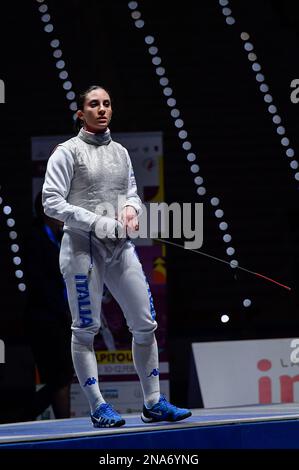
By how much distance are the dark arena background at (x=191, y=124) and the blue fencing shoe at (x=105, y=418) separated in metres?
2.13

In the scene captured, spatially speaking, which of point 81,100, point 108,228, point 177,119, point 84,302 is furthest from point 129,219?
point 177,119

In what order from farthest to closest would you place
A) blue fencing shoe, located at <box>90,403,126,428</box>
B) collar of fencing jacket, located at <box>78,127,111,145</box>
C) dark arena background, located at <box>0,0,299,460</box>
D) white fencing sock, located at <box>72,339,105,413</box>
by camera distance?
dark arena background, located at <box>0,0,299,460</box>
collar of fencing jacket, located at <box>78,127,111,145</box>
white fencing sock, located at <box>72,339,105,413</box>
blue fencing shoe, located at <box>90,403,126,428</box>

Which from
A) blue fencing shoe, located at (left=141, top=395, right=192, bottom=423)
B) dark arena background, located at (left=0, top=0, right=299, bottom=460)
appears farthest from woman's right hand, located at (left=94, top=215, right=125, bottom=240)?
dark arena background, located at (left=0, top=0, right=299, bottom=460)

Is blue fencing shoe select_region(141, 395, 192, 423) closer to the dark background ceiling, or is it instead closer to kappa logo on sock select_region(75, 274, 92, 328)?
kappa logo on sock select_region(75, 274, 92, 328)

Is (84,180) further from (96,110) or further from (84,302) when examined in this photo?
(84,302)

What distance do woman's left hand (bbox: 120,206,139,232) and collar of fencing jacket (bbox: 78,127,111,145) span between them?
276 millimetres

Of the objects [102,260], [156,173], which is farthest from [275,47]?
[102,260]

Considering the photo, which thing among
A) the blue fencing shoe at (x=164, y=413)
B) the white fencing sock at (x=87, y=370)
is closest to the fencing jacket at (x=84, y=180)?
the white fencing sock at (x=87, y=370)

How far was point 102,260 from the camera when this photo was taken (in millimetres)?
3010

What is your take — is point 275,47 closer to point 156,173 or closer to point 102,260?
point 156,173

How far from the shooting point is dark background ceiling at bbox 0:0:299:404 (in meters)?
5.20

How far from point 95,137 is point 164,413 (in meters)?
1.01

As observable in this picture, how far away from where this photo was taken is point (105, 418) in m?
2.90

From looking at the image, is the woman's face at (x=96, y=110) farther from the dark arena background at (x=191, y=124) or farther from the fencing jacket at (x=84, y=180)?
the dark arena background at (x=191, y=124)
